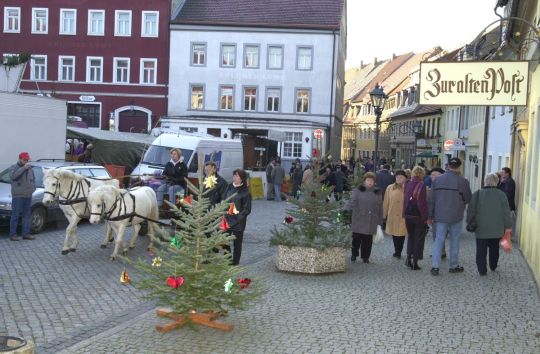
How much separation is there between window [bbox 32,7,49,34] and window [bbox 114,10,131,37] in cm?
493

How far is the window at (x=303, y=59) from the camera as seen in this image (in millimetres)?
46625

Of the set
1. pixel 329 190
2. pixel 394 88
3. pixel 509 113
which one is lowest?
pixel 329 190

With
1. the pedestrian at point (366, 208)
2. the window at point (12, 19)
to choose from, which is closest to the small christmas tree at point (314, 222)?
the pedestrian at point (366, 208)

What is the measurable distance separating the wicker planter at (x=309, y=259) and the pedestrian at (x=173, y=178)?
413cm

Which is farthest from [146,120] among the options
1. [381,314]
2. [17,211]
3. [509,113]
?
[381,314]

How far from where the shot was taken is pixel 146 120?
47.7 meters

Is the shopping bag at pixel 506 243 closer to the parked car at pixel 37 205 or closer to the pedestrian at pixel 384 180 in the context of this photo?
the pedestrian at pixel 384 180

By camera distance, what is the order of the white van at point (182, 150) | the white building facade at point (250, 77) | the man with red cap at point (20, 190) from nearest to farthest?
the man with red cap at point (20, 190), the white van at point (182, 150), the white building facade at point (250, 77)

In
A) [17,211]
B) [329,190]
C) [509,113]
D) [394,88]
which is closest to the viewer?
[329,190]

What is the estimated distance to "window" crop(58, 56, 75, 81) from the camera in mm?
47531

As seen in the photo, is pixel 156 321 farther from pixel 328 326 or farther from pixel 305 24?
pixel 305 24

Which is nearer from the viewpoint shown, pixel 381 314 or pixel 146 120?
pixel 381 314

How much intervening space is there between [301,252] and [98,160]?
17.8 metres

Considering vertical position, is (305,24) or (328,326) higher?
(305,24)
